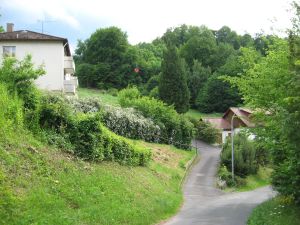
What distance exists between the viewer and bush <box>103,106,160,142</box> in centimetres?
3559

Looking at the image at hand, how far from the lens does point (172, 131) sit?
4725 cm

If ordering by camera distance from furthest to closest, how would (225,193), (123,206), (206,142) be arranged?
(206,142)
(225,193)
(123,206)

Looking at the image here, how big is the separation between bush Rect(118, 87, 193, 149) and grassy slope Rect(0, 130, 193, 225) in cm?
1871

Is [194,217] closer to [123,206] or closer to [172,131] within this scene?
[123,206]

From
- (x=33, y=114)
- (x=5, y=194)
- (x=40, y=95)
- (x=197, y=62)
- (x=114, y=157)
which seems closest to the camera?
(x=5, y=194)

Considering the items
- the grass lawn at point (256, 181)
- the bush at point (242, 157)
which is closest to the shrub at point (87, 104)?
the grass lawn at point (256, 181)

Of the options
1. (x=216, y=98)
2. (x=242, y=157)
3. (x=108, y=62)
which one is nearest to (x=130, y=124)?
(x=242, y=157)

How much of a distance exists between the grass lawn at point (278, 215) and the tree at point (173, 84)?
4210 centimetres

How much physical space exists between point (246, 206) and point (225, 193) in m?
7.96

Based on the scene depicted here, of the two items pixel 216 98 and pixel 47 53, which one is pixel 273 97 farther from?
pixel 216 98

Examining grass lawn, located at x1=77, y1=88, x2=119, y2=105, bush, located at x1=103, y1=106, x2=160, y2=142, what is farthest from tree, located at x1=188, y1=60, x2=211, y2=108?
bush, located at x1=103, y1=106, x2=160, y2=142

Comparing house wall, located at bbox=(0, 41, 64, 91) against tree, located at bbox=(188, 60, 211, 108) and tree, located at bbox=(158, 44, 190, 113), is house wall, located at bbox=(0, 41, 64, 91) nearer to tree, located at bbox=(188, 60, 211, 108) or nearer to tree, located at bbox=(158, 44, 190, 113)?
tree, located at bbox=(158, 44, 190, 113)

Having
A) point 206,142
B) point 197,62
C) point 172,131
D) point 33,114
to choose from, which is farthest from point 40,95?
point 197,62

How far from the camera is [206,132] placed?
210 feet
